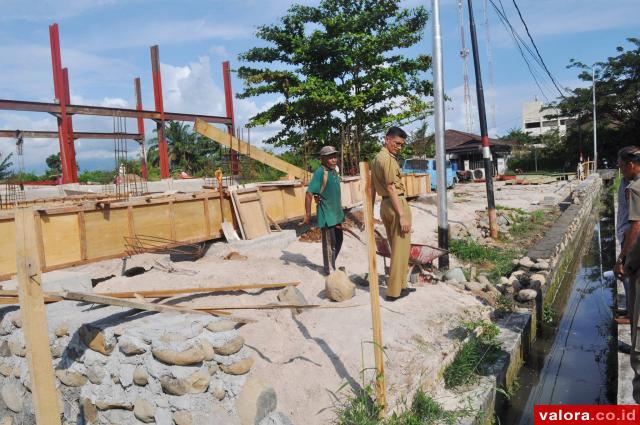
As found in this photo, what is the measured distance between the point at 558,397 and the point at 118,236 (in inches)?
236

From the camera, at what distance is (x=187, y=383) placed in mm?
3301

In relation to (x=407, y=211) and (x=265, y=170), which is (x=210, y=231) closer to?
(x=407, y=211)

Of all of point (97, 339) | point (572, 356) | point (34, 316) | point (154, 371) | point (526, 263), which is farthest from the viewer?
point (526, 263)

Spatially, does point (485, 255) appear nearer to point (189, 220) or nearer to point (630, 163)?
point (630, 163)

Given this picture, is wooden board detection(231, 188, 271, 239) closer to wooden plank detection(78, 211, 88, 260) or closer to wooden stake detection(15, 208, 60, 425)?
wooden plank detection(78, 211, 88, 260)

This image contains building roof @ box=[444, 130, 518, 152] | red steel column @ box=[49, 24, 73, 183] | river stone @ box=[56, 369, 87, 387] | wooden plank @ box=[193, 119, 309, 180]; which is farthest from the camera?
building roof @ box=[444, 130, 518, 152]

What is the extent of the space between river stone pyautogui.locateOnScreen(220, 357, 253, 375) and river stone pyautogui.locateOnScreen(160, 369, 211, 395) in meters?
0.14

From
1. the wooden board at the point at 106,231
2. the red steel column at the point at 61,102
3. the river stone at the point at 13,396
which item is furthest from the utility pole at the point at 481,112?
the red steel column at the point at 61,102

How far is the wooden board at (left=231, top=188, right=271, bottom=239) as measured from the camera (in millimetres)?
8055

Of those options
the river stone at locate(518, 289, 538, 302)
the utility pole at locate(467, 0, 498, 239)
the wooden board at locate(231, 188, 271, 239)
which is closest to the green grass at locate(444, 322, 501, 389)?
the river stone at locate(518, 289, 538, 302)

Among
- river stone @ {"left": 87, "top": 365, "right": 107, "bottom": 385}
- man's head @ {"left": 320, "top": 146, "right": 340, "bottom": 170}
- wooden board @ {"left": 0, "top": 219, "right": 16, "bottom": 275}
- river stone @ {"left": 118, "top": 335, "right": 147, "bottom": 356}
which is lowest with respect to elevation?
river stone @ {"left": 87, "top": 365, "right": 107, "bottom": 385}

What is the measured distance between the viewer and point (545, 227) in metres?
12.3

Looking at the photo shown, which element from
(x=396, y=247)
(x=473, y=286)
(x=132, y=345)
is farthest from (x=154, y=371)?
(x=473, y=286)

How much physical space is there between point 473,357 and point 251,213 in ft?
16.2
